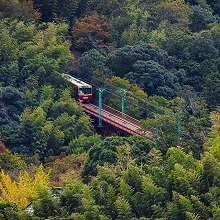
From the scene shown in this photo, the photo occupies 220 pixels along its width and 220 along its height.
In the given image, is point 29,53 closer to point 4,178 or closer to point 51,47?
point 51,47

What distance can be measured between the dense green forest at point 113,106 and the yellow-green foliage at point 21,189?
5 cm

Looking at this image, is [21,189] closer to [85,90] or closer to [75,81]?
[85,90]

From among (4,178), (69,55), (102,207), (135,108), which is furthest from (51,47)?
(102,207)

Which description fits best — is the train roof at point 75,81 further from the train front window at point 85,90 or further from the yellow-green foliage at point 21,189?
the yellow-green foliage at point 21,189

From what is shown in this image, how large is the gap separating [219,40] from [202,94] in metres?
7.58

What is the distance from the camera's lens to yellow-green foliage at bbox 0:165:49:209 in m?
31.2

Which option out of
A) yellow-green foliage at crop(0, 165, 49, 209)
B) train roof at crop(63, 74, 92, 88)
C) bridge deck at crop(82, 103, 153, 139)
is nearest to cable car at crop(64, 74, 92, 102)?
train roof at crop(63, 74, 92, 88)

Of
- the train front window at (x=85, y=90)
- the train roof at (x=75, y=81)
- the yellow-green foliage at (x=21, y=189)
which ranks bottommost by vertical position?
the train front window at (x=85, y=90)

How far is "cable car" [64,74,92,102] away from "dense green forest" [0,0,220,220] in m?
0.42

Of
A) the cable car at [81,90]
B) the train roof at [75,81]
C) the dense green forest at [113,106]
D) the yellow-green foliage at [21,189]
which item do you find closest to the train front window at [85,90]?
the cable car at [81,90]

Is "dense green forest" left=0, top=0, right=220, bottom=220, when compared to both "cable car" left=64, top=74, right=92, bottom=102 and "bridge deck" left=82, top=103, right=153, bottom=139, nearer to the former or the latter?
"cable car" left=64, top=74, right=92, bottom=102

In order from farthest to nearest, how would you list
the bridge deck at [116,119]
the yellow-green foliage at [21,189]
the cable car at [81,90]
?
the cable car at [81,90]
the bridge deck at [116,119]
the yellow-green foliage at [21,189]

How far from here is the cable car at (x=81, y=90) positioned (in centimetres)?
4825

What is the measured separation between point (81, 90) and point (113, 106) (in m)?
1.77
